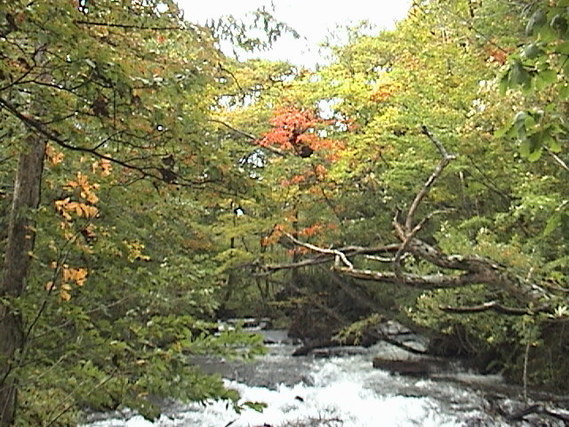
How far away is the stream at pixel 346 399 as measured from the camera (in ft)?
26.4

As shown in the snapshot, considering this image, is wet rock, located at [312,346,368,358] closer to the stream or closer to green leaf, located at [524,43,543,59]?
the stream

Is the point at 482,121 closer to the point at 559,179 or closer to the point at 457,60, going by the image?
the point at 559,179

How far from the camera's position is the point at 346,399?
31.0ft

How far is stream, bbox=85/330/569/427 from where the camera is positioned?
805cm

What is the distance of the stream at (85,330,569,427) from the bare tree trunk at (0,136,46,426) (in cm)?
389

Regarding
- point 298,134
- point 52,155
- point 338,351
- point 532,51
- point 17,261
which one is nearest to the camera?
point 532,51

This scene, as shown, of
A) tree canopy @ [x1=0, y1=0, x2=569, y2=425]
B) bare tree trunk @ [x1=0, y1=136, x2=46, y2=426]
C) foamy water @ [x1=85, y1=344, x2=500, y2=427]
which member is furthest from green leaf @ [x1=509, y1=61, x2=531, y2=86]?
foamy water @ [x1=85, y1=344, x2=500, y2=427]

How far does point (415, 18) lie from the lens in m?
14.5

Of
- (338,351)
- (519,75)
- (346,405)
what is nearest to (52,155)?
(519,75)

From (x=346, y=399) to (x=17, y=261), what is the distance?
704 centimetres

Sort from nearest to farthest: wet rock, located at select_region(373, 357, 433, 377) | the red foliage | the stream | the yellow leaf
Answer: the yellow leaf
the stream
wet rock, located at select_region(373, 357, 433, 377)
the red foliage

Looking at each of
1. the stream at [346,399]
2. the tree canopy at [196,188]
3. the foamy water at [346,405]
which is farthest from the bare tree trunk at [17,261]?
the foamy water at [346,405]

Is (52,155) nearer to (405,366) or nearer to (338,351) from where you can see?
(405,366)

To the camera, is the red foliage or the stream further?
the red foliage
